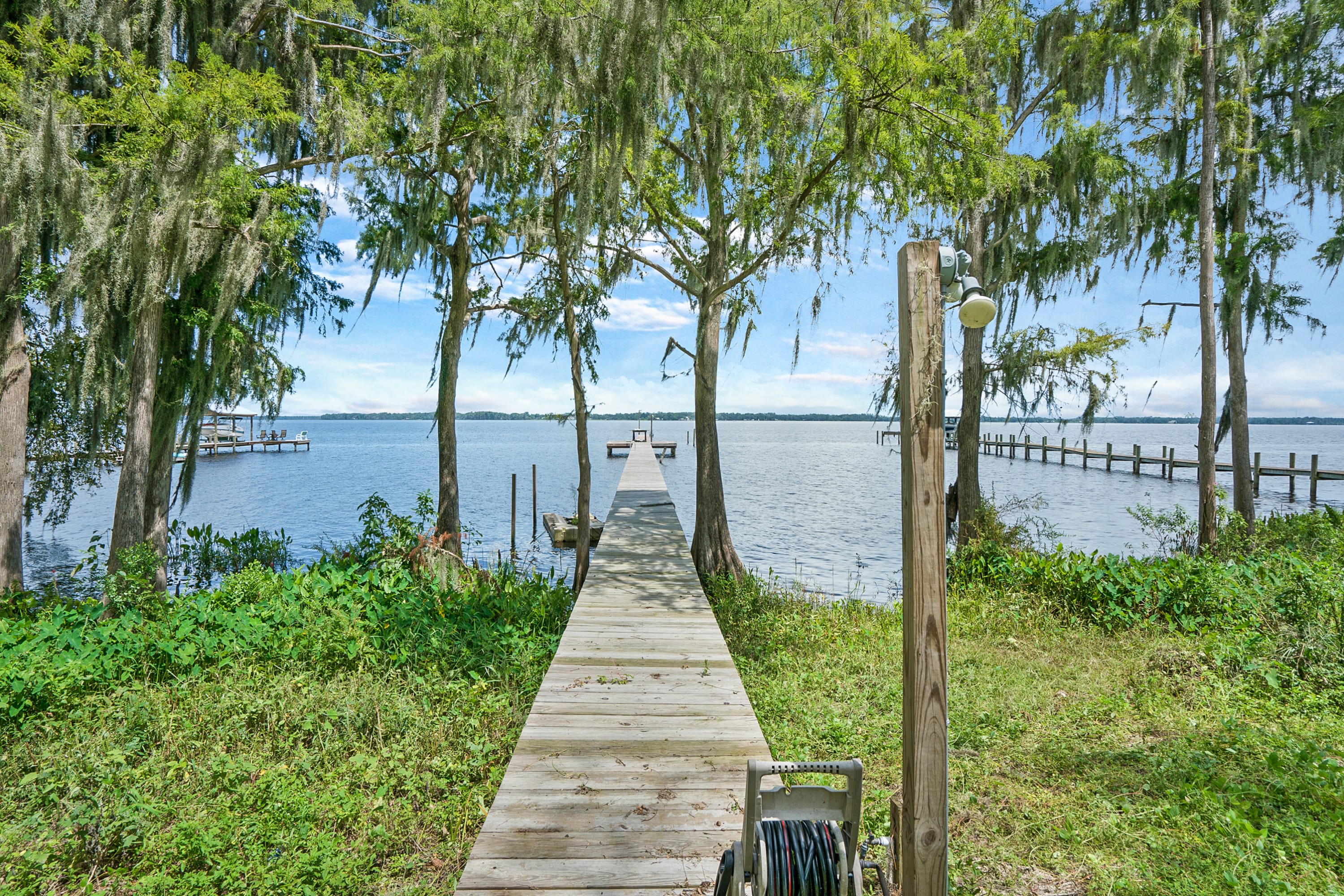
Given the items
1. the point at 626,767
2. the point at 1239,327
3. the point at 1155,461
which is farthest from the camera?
the point at 1155,461

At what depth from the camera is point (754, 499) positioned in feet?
74.3

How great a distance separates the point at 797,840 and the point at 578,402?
21.7ft

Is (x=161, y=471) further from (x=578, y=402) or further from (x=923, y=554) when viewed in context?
(x=923, y=554)

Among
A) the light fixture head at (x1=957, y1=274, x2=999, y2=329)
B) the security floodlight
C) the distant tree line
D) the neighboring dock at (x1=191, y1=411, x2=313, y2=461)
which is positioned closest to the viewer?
the light fixture head at (x1=957, y1=274, x2=999, y2=329)

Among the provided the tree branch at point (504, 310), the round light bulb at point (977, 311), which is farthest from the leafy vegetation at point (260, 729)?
the tree branch at point (504, 310)

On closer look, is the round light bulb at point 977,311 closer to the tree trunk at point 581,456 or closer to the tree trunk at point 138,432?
the tree trunk at point 581,456

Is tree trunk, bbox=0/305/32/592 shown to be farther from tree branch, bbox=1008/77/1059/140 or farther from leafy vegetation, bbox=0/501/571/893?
tree branch, bbox=1008/77/1059/140

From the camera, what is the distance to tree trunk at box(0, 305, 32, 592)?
6781mm

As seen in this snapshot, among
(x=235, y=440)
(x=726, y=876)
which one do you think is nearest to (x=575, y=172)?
(x=726, y=876)

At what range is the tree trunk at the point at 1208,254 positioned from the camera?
8328mm

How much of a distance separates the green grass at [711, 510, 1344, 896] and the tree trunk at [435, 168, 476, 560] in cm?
425

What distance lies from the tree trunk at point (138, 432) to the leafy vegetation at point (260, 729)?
2.57 ft

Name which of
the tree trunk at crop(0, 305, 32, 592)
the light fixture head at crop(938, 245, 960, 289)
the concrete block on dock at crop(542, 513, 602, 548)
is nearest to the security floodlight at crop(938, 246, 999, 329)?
the light fixture head at crop(938, 245, 960, 289)

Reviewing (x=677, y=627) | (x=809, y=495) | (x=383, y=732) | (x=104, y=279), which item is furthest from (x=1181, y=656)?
(x=809, y=495)
